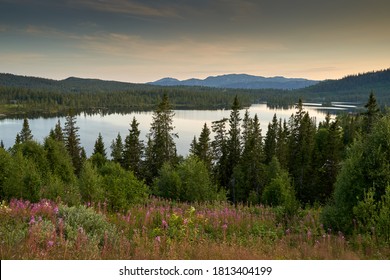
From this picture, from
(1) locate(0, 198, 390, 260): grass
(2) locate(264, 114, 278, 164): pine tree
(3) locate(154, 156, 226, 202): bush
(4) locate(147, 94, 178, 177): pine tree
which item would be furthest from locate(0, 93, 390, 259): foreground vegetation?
(2) locate(264, 114, 278, 164): pine tree

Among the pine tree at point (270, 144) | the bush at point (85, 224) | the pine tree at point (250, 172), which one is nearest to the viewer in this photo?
the bush at point (85, 224)

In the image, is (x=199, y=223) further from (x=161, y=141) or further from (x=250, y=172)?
(x=161, y=141)

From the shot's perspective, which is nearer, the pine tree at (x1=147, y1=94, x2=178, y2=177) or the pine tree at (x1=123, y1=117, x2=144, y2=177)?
the pine tree at (x1=147, y1=94, x2=178, y2=177)

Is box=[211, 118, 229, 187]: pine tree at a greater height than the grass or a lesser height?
lesser

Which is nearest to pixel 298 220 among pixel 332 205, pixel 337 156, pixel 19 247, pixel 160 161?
pixel 332 205

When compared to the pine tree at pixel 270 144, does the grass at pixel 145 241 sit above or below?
above

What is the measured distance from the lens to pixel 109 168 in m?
29.2

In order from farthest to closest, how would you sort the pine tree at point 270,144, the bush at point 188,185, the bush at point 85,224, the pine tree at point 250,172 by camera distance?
the pine tree at point 270,144 → the pine tree at point 250,172 → the bush at point 188,185 → the bush at point 85,224

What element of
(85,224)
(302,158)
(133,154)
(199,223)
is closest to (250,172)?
(302,158)

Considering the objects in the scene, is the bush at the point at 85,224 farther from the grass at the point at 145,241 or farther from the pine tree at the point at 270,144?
the pine tree at the point at 270,144

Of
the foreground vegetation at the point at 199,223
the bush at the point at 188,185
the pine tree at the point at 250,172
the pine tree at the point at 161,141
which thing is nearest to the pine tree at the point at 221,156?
the pine tree at the point at 250,172

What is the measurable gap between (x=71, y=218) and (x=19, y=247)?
2341 millimetres

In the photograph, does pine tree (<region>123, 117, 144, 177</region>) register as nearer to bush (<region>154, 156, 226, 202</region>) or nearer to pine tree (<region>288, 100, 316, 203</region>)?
pine tree (<region>288, 100, 316, 203</region>)
